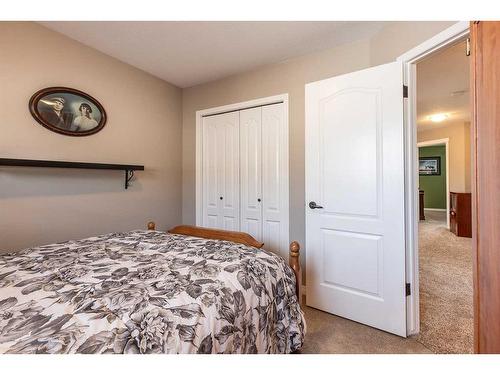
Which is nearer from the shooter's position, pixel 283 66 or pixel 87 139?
pixel 87 139

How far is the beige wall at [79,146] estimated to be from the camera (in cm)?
175

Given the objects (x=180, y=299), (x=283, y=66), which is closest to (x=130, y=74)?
(x=283, y=66)

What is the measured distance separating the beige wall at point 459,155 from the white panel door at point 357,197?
4648mm

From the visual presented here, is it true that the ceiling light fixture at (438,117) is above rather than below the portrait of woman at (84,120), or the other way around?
→ above

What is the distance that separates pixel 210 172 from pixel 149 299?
7.43 ft

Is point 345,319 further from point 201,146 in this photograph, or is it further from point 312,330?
point 201,146

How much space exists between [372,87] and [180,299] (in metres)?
1.91

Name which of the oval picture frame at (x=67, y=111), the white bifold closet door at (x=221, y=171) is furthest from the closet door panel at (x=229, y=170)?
the oval picture frame at (x=67, y=111)

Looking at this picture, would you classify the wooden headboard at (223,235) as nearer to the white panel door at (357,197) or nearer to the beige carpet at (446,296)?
the white panel door at (357,197)

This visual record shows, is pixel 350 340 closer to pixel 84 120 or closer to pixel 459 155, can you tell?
pixel 84 120

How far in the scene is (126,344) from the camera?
2.20 feet

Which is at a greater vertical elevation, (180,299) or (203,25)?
(203,25)

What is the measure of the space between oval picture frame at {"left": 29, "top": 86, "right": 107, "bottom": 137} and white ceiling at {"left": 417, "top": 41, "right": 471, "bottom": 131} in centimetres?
284

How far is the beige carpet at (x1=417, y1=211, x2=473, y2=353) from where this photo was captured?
5.56 ft
